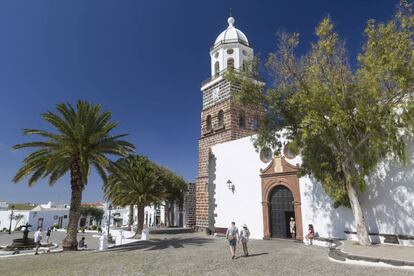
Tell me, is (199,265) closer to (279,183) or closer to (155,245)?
(155,245)

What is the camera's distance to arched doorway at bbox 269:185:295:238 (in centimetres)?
1670

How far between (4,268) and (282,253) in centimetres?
1076

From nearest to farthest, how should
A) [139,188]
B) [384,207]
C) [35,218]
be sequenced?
[384,207]
[139,188]
[35,218]

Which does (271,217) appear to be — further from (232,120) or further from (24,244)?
(24,244)

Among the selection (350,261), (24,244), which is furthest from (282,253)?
(24,244)

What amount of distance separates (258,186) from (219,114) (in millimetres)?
7192

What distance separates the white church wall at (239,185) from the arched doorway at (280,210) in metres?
0.75

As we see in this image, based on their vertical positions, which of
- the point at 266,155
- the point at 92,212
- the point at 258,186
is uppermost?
the point at 266,155

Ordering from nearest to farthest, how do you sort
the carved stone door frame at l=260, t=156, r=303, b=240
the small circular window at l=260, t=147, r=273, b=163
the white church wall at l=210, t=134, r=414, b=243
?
1. the white church wall at l=210, t=134, r=414, b=243
2. the carved stone door frame at l=260, t=156, r=303, b=240
3. the small circular window at l=260, t=147, r=273, b=163

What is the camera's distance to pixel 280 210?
1697 cm

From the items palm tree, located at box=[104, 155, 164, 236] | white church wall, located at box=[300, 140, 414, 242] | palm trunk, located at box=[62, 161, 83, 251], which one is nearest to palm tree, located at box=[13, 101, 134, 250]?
palm trunk, located at box=[62, 161, 83, 251]

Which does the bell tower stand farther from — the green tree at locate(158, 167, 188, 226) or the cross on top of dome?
the green tree at locate(158, 167, 188, 226)

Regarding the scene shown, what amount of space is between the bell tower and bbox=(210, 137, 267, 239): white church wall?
3.28 ft

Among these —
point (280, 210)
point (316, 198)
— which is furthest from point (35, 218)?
point (316, 198)
